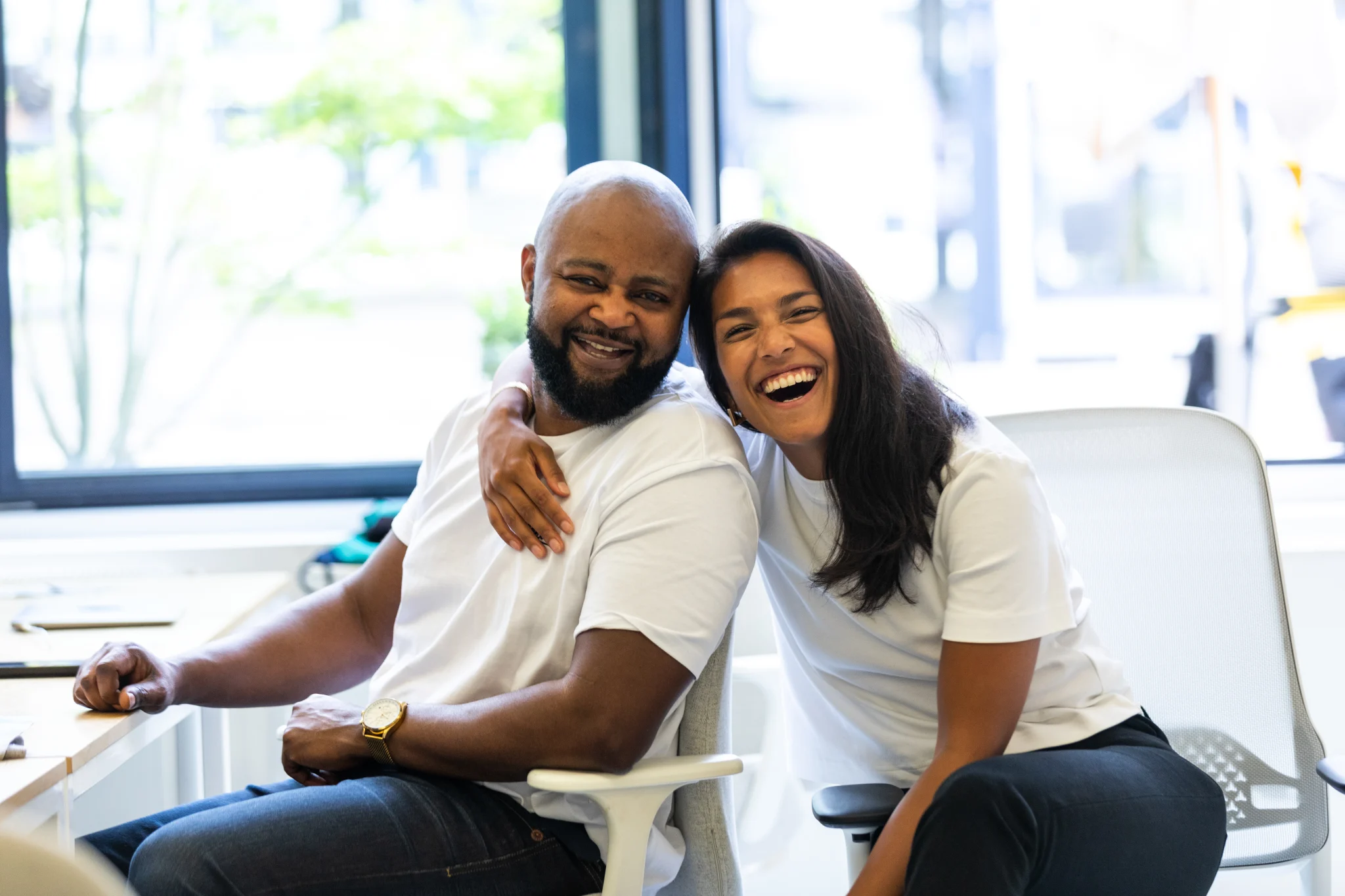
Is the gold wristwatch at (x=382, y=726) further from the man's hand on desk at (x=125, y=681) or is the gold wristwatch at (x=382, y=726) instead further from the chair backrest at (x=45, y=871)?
the chair backrest at (x=45, y=871)

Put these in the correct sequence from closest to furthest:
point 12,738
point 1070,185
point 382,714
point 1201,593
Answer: point 12,738
point 382,714
point 1201,593
point 1070,185

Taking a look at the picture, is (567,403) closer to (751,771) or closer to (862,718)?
(862,718)

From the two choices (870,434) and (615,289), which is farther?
(615,289)

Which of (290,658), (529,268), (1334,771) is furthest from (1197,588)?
(290,658)

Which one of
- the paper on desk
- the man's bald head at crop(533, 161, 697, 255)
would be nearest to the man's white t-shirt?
the man's bald head at crop(533, 161, 697, 255)

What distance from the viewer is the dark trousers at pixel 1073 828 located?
124cm

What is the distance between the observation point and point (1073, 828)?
1.28 meters

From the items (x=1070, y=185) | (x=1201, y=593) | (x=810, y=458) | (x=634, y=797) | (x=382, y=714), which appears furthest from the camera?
(x=1070, y=185)

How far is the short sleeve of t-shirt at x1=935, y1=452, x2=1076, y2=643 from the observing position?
1.40 metres

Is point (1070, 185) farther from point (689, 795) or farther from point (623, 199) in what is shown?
point (689, 795)

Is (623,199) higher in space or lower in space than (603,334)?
higher

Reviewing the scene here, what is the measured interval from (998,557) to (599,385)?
1.79ft

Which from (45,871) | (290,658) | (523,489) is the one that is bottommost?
(290,658)

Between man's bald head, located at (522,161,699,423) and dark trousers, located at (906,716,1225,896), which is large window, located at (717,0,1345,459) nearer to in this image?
man's bald head, located at (522,161,699,423)
